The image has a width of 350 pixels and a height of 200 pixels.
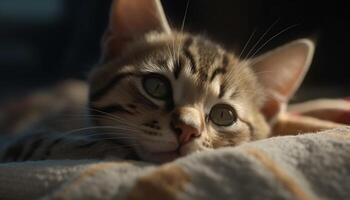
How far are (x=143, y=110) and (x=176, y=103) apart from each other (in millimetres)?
70

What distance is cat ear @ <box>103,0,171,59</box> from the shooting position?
44.7 inches

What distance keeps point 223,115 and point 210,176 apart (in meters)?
0.42

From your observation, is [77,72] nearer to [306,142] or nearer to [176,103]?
[176,103]

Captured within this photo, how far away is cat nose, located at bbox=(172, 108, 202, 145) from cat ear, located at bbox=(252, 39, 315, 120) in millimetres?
437

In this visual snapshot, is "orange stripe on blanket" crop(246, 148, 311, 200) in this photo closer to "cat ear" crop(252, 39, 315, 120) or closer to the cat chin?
the cat chin

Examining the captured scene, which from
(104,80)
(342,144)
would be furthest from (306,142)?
(104,80)

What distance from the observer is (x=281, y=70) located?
1256 mm

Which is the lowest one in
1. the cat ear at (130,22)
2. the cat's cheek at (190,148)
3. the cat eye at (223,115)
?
the cat's cheek at (190,148)

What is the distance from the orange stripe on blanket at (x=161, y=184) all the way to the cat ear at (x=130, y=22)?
59 centimetres

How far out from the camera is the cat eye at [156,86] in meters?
0.97

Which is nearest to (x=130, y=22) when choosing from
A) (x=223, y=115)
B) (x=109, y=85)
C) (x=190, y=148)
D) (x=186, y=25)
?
(x=109, y=85)

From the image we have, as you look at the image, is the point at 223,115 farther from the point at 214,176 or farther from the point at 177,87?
the point at 214,176

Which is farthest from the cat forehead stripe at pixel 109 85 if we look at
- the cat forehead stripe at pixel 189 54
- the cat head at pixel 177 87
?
the cat forehead stripe at pixel 189 54

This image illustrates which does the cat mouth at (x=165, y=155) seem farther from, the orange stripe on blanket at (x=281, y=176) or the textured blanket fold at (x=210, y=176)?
the orange stripe on blanket at (x=281, y=176)
